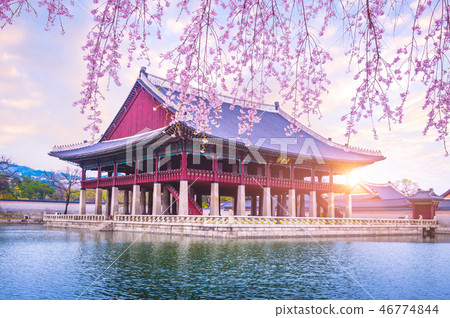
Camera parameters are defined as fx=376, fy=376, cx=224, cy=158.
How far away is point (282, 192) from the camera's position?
40.7 m

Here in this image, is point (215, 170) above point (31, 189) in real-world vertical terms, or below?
above

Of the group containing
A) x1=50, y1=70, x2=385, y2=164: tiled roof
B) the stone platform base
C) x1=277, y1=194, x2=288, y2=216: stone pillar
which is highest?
x1=50, y1=70, x2=385, y2=164: tiled roof

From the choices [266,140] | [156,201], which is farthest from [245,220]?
[266,140]

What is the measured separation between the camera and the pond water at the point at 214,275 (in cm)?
834

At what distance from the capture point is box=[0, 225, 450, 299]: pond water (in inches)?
328

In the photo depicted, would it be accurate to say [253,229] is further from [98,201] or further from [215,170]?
[98,201]

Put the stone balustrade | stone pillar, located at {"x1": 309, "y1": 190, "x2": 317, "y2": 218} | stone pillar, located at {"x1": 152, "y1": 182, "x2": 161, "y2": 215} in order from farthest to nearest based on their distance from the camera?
stone pillar, located at {"x1": 309, "y1": 190, "x2": 317, "y2": 218}
stone pillar, located at {"x1": 152, "y1": 182, "x2": 161, "y2": 215}
the stone balustrade

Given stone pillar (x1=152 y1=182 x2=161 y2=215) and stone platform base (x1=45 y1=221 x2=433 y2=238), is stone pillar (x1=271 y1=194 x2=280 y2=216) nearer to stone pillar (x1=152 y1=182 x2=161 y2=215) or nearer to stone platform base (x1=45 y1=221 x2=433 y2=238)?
stone platform base (x1=45 y1=221 x2=433 y2=238)

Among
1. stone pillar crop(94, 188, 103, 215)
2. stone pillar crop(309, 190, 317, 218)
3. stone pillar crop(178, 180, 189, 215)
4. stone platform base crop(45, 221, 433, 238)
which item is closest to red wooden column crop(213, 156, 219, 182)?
stone pillar crop(178, 180, 189, 215)

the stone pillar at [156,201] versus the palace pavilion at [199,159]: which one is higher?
the palace pavilion at [199,159]

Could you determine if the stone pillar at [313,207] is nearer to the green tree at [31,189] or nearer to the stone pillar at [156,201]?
the stone pillar at [156,201]

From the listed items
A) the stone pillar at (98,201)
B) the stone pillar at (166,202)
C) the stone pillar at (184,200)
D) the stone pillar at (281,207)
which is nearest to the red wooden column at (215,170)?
the stone pillar at (184,200)

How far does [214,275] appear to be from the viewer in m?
10.3

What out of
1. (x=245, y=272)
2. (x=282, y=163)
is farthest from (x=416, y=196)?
(x=245, y=272)
